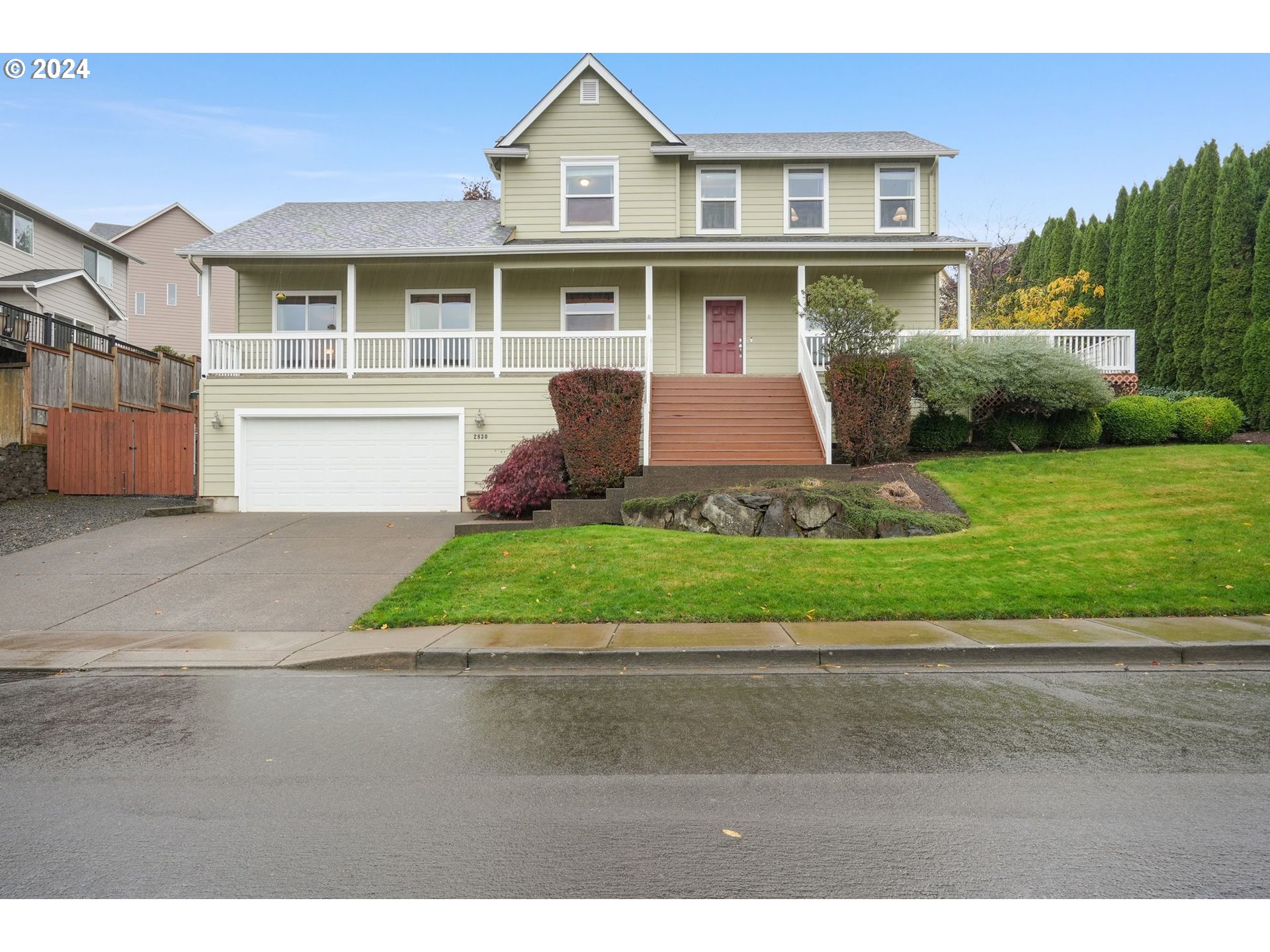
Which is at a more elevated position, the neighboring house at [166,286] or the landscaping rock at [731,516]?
the neighboring house at [166,286]

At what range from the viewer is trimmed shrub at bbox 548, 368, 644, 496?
48.5ft

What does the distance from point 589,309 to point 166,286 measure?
103 feet

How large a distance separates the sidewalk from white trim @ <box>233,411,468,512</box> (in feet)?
32.5

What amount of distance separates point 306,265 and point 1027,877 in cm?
2115

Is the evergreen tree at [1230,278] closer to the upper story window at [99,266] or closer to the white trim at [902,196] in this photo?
the white trim at [902,196]

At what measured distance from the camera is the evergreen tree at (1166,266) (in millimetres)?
27953

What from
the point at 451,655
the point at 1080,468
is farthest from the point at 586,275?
the point at 451,655

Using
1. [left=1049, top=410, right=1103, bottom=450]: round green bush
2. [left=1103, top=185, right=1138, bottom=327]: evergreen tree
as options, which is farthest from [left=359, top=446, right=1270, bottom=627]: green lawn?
[left=1103, top=185, right=1138, bottom=327]: evergreen tree

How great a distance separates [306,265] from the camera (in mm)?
21094

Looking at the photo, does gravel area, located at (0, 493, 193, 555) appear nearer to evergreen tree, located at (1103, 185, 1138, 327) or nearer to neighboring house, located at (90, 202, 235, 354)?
neighboring house, located at (90, 202, 235, 354)

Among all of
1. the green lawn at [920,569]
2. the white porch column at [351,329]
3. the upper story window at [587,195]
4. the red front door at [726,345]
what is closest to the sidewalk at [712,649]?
the green lawn at [920,569]

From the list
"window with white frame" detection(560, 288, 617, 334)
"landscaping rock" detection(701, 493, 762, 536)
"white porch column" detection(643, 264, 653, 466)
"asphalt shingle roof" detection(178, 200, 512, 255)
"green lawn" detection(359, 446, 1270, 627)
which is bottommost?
"green lawn" detection(359, 446, 1270, 627)

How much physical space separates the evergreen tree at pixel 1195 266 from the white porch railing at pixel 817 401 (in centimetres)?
1540

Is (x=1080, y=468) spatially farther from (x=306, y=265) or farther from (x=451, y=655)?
(x=306, y=265)
